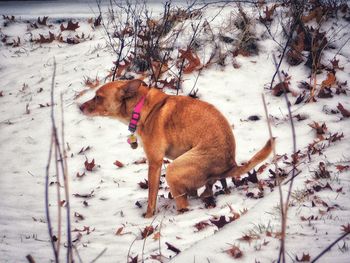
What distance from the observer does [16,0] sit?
47.6ft

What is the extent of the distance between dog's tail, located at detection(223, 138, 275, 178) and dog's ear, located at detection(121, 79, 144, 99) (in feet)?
4.44

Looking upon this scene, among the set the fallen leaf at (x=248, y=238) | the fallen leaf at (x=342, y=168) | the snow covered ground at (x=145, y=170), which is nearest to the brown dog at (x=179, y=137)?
the snow covered ground at (x=145, y=170)

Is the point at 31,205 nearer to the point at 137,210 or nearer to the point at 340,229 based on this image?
the point at 137,210

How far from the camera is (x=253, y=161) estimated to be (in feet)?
11.7

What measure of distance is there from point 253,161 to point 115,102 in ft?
5.55

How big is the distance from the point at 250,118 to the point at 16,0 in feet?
40.2

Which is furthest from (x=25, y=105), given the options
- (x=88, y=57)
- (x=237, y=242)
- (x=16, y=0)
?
(x=16, y=0)

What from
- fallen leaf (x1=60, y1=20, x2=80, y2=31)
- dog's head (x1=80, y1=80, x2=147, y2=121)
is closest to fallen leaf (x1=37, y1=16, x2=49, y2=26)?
fallen leaf (x1=60, y1=20, x2=80, y2=31)

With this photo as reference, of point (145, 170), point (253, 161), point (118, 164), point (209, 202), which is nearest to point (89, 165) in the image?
point (118, 164)

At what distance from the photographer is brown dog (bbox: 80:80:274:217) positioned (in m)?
3.79

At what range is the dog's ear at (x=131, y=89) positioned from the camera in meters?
4.04

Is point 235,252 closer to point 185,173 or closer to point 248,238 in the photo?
point 248,238

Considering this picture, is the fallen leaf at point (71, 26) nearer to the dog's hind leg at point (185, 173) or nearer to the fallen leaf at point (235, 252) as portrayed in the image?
the dog's hind leg at point (185, 173)

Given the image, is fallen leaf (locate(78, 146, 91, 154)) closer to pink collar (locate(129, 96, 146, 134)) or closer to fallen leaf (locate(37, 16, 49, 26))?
pink collar (locate(129, 96, 146, 134))
